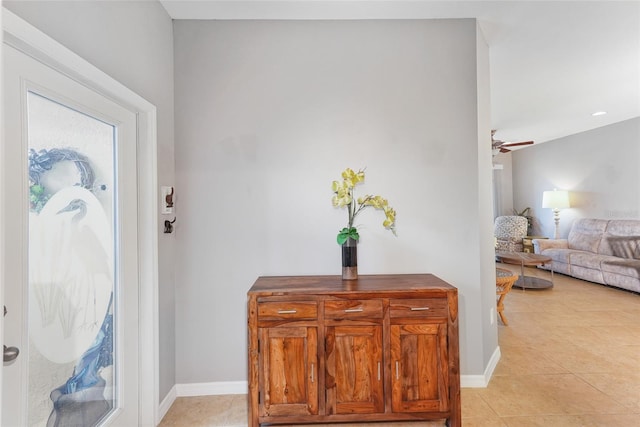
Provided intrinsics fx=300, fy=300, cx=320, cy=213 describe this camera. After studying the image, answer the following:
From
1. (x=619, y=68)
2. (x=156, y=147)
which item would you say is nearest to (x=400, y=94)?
(x=156, y=147)

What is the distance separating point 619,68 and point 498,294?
8.60 ft

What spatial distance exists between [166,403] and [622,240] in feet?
21.2

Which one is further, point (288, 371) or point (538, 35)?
point (538, 35)

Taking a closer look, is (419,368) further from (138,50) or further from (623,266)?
(623,266)

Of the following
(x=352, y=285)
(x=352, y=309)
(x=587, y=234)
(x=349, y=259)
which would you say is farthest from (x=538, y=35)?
(x=587, y=234)

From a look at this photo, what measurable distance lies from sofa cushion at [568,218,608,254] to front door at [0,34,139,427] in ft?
21.9

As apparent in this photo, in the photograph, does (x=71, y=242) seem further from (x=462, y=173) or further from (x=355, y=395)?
(x=462, y=173)

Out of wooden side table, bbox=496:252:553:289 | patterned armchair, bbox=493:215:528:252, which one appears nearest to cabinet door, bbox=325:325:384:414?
wooden side table, bbox=496:252:553:289

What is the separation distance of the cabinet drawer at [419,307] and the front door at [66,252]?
1.54 metres

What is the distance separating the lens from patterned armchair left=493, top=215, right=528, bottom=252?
6.48 meters

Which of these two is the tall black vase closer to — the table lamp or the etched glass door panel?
the etched glass door panel

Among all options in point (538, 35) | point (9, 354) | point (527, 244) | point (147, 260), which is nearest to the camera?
point (9, 354)

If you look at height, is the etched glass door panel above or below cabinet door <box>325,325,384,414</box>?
above

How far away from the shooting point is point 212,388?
7.05ft
